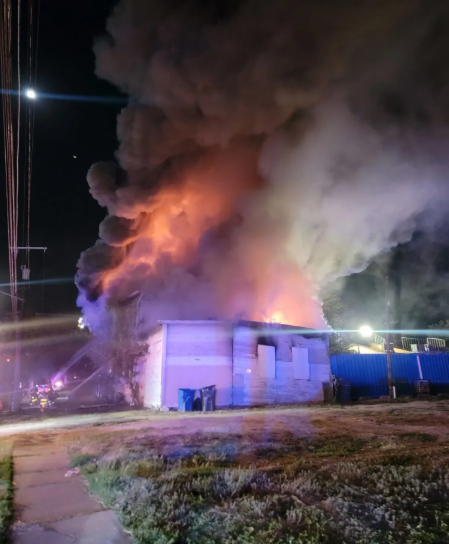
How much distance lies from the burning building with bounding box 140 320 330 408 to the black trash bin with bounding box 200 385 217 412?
107 centimetres

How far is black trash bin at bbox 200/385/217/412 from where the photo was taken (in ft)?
53.8

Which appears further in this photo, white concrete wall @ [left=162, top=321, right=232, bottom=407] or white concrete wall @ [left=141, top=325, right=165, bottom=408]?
white concrete wall @ [left=141, top=325, right=165, bottom=408]

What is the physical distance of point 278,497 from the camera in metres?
3.74

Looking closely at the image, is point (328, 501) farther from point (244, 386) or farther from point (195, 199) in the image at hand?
point (195, 199)

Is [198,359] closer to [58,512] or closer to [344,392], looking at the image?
[344,392]

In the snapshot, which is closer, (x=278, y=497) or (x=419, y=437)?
(x=278, y=497)

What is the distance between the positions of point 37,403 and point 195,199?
1667 centimetres

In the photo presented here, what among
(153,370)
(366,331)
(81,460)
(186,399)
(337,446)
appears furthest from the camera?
(366,331)

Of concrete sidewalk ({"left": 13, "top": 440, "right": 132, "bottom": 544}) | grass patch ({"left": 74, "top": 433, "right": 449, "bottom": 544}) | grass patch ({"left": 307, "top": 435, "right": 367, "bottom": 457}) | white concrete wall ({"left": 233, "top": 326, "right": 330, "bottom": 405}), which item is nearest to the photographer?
grass patch ({"left": 74, "top": 433, "right": 449, "bottom": 544})

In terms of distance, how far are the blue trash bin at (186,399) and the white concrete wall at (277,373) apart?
233 centimetres

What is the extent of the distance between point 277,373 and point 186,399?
4.69m

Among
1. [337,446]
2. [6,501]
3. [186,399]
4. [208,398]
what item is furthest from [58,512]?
[208,398]

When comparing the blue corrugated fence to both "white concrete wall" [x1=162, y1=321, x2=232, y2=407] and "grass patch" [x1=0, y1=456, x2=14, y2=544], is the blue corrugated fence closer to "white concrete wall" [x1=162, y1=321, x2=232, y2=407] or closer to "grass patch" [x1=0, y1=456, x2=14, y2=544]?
"white concrete wall" [x1=162, y1=321, x2=232, y2=407]

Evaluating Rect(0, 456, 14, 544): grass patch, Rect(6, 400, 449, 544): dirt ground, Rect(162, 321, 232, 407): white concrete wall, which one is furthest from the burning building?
Rect(0, 456, 14, 544): grass patch
